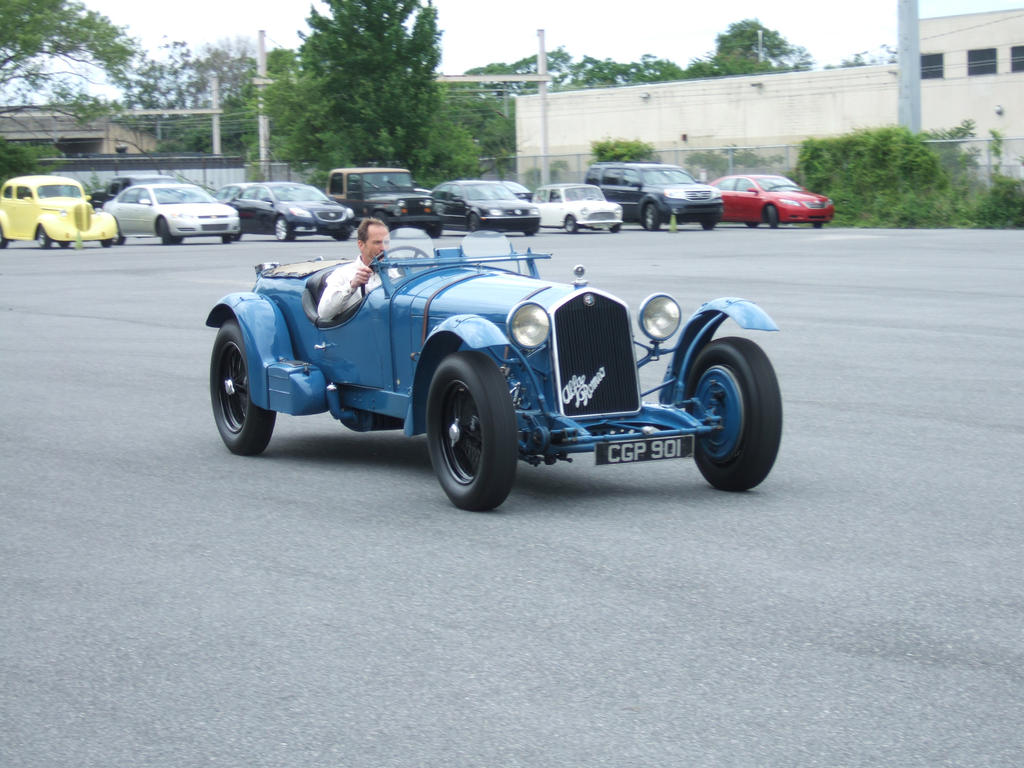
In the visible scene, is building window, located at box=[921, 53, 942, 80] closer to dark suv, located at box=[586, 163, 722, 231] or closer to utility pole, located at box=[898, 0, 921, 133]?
utility pole, located at box=[898, 0, 921, 133]

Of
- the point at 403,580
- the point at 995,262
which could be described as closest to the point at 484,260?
the point at 403,580

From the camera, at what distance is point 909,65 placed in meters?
39.2

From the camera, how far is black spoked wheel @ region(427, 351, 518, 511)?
22.0ft

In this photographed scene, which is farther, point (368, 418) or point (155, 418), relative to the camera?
point (155, 418)

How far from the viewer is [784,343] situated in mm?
13711

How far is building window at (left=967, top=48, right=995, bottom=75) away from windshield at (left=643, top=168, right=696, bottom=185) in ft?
100

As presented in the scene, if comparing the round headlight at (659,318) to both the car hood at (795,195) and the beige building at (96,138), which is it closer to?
the car hood at (795,195)

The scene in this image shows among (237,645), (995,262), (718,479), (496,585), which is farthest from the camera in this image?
(995,262)

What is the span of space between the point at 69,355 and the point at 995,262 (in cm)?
1516

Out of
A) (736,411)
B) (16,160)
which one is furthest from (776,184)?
(736,411)

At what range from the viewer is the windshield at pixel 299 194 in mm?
37797

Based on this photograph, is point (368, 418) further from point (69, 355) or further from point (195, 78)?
point (195, 78)

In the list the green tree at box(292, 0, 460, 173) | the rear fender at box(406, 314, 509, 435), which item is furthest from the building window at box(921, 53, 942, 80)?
the rear fender at box(406, 314, 509, 435)

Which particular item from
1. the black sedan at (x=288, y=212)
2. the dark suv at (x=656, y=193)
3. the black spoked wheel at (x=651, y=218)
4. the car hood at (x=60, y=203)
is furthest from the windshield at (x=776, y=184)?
the car hood at (x=60, y=203)
